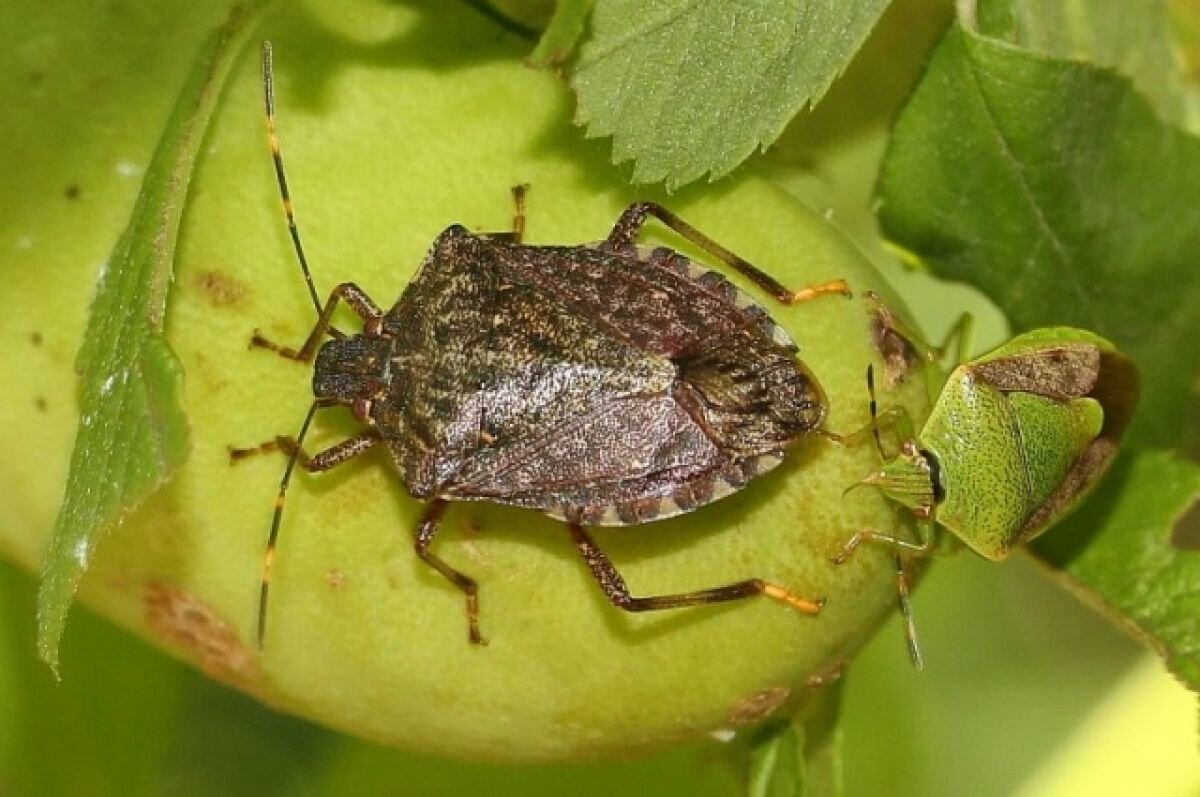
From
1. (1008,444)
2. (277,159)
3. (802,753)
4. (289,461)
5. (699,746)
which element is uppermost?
(1008,444)

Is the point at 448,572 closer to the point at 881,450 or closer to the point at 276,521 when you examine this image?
the point at 276,521

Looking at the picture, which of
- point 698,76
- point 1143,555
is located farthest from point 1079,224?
point 698,76

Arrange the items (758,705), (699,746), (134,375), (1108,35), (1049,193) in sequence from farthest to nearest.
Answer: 1. (699,746)
2. (1108,35)
3. (1049,193)
4. (758,705)
5. (134,375)

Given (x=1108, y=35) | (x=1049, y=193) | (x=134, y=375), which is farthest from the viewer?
(x=1108, y=35)

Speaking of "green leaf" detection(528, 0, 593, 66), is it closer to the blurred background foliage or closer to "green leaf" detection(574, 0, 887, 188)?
"green leaf" detection(574, 0, 887, 188)

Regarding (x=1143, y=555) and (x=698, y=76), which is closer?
(x=698, y=76)

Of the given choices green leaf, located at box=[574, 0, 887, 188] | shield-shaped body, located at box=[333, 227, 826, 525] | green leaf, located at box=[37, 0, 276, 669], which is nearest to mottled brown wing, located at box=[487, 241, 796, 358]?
shield-shaped body, located at box=[333, 227, 826, 525]

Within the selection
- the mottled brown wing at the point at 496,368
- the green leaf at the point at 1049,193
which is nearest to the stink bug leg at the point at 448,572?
the mottled brown wing at the point at 496,368
